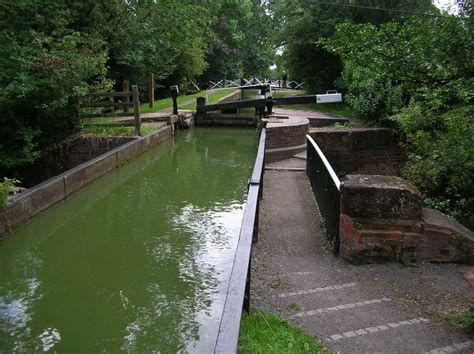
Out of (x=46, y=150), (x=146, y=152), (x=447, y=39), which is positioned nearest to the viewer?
(x=447, y=39)

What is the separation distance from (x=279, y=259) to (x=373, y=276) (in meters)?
1.01

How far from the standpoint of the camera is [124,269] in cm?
530

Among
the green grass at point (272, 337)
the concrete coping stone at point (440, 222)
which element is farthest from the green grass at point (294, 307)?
the concrete coping stone at point (440, 222)

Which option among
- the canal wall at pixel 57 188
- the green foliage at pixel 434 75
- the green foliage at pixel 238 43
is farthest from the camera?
the green foliage at pixel 238 43

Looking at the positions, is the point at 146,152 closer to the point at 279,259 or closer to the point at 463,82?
the point at 279,259

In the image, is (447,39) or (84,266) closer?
(447,39)

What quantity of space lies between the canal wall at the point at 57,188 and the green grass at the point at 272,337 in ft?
13.9

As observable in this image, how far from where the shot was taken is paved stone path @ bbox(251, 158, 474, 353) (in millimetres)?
3277

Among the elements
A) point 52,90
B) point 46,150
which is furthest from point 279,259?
point 46,150

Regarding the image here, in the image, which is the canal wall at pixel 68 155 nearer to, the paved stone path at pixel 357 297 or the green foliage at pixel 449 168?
the green foliage at pixel 449 168

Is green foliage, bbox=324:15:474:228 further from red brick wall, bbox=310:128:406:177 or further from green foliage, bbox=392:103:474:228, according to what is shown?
red brick wall, bbox=310:128:406:177

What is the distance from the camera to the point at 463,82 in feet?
14.1

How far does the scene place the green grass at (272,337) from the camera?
10.2 ft

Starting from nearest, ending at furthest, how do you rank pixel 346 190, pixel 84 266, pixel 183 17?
pixel 346 190 < pixel 84 266 < pixel 183 17
